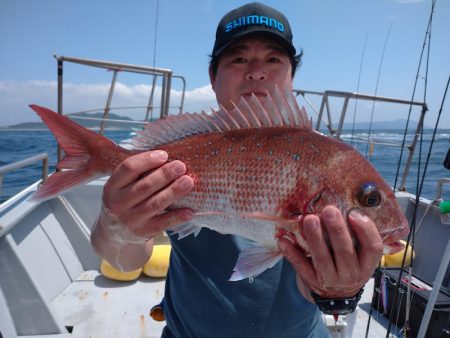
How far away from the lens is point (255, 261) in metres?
1.48

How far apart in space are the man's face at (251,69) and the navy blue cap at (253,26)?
0.05 metres

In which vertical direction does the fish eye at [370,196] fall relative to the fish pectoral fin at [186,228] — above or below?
above

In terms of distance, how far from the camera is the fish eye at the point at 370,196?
1.39m

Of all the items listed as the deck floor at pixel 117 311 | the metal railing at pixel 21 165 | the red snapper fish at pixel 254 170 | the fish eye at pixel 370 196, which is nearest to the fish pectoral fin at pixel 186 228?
the red snapper fish at pixel 254 170

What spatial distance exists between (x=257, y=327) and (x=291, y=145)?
972 mm

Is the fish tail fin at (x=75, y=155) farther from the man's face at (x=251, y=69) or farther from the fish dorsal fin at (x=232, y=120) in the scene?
the man's face at (x=251, y=69)

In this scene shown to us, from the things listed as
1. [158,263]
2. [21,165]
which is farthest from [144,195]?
[158,263]

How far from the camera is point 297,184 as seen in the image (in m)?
1.44

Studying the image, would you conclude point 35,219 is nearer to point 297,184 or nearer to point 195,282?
point 195,282

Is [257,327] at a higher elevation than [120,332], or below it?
higher

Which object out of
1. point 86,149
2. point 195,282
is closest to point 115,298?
point 195,282

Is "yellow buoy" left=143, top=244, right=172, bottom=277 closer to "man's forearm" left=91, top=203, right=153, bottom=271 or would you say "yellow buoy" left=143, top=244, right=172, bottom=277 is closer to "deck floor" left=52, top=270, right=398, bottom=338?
"deck floor" left=52, top=270, right=398, bottom=338

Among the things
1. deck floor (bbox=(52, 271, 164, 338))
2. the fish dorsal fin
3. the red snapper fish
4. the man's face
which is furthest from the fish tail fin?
deck floor (bbox=(52, 271, 164, 338))

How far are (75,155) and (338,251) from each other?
1.34 meters
